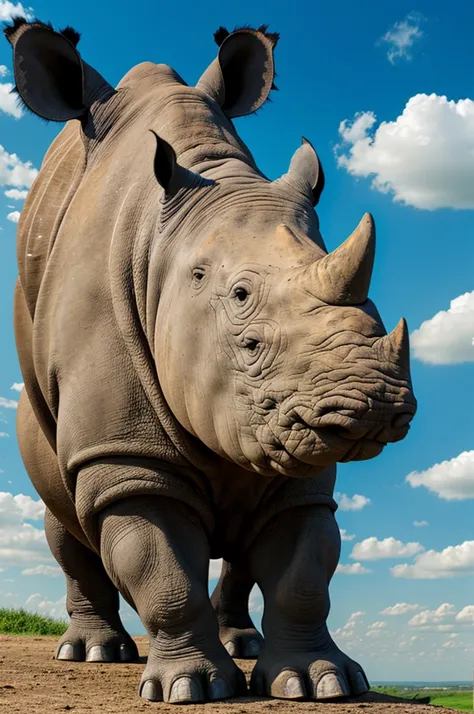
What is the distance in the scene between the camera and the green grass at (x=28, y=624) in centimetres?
1189

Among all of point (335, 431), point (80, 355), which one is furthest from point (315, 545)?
point (80, 355)

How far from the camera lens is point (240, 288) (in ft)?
17.5

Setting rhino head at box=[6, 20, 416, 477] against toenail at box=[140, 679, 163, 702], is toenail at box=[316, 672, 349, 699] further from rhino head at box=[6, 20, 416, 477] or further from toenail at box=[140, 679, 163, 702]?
rhino head at box=[6, 20, 416, 477]

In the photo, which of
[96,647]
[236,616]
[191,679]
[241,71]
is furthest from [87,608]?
[241,71]

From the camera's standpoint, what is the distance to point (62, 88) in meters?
7.23

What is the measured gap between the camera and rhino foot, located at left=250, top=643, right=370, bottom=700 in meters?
5.58

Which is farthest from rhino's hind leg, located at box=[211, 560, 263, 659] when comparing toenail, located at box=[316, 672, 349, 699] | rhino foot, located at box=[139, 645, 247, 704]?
toenail, located at box=[316, 672, 349, 699]

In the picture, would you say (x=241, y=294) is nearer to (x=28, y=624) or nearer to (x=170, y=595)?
(x=170, y=595)

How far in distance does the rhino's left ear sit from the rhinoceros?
0.02 m

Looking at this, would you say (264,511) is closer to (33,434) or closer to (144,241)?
(144,241)

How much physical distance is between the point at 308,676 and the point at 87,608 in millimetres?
3021

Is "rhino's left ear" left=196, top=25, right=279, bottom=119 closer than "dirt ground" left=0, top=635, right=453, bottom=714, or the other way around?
"dirt ground" left=0, top=635, right=453, bottom=714

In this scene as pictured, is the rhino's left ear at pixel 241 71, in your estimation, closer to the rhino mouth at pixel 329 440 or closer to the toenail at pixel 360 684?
the rhino mouth at pixel 329 440

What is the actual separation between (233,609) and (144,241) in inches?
123
